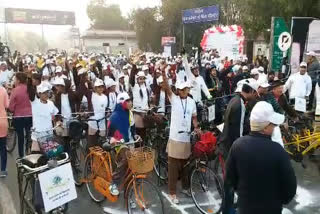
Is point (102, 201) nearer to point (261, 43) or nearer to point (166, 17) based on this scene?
point (261, 43)

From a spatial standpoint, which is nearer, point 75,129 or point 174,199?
point 174,199

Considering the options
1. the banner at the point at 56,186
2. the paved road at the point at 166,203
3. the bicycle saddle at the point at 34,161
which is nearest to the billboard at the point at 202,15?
the paved road at the point at 166,203

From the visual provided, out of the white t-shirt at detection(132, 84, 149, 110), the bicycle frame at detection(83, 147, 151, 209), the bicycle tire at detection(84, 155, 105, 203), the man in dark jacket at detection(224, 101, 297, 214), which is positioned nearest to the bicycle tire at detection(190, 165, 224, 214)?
the bicycle frame at detection(83, 147, 151, 209)

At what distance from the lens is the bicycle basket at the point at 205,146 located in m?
5.70

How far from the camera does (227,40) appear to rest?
22.6 m

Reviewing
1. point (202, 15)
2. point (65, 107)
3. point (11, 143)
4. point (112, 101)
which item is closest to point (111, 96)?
point (112, 101)

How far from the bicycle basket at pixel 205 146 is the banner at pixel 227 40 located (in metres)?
Result: 16.6

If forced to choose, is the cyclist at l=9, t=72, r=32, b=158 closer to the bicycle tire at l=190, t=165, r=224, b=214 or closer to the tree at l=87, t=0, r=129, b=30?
the bicycle tire at l=190, t=165, r=224, b=214

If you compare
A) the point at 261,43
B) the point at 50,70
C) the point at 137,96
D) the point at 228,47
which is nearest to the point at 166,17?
the point at 261,43

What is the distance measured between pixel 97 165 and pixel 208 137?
1726mm

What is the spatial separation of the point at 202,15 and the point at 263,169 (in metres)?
24.4

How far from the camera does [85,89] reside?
27.9ft

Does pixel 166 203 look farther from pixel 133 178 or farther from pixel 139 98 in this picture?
pixel 139 98

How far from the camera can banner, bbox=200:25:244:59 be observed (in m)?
21.9
